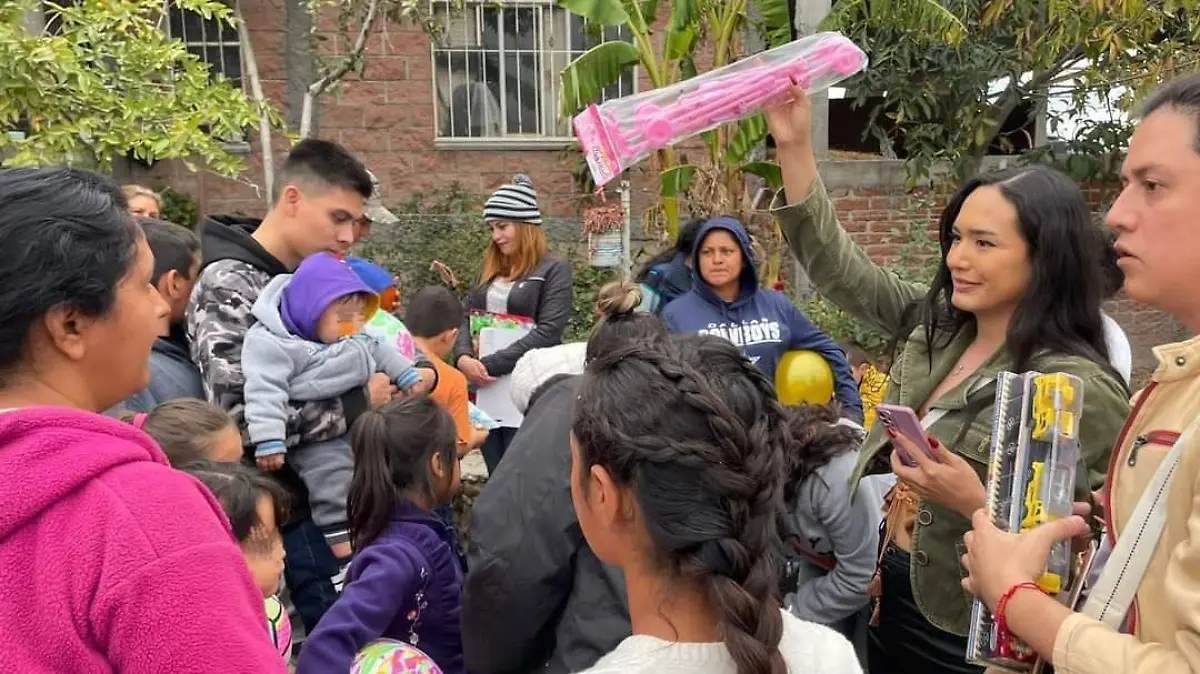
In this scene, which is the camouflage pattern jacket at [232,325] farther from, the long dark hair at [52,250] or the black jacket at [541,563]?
the long dark hair at [52,250]

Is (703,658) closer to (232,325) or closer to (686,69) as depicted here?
(232,325)

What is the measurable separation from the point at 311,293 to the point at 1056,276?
2191 millimetres

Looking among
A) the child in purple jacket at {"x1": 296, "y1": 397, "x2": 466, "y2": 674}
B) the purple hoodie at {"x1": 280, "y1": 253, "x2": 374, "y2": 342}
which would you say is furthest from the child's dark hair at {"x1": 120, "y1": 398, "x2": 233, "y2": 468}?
the purple hoodie at {"x1": 280, "y1": 253, "x2": 374, "y2": 342}

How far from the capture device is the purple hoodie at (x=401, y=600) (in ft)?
7.77

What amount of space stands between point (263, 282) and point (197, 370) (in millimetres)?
420

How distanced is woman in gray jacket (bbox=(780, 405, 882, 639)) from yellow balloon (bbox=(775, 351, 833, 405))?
1.14 meters

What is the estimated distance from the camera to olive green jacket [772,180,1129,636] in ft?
6.55

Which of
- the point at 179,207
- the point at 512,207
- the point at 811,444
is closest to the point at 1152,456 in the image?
the point at 811,444

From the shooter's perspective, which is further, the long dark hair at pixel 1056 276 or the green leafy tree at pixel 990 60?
the green leafy tree at pixel 990 60

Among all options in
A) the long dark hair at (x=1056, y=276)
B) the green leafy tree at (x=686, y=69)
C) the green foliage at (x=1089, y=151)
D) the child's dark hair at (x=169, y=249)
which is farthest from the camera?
the green foliage at (x=1089, y=151)

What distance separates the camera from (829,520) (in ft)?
9.04

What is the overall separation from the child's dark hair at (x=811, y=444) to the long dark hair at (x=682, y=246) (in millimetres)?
1510

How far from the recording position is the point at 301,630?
379 cm

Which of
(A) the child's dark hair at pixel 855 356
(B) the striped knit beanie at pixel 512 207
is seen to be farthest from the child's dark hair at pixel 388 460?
(A) the child's dark hair at pixel 855 356
